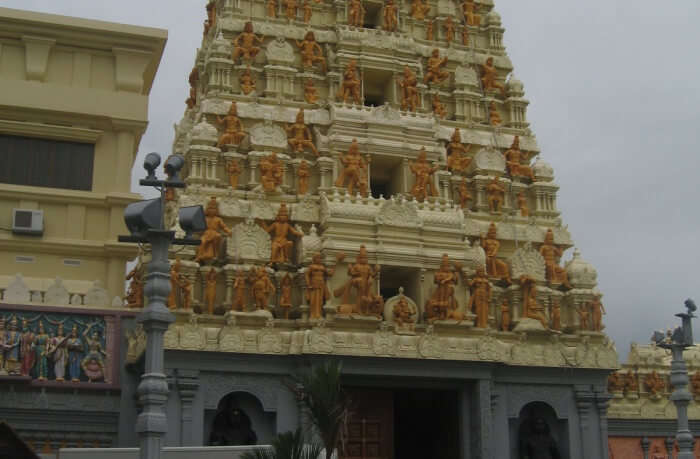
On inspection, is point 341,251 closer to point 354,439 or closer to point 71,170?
point 354,439

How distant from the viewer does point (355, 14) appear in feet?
107

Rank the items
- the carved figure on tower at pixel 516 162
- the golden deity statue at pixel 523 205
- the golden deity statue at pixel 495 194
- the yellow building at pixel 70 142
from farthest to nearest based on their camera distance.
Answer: the carved figure on tower at pixel 516 162 < the golden deity statue at pixel 523 205 < the golden deity statue at pixel 495 194 < the yellow building at pixel 70 142

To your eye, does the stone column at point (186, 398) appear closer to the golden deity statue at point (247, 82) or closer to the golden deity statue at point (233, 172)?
the golden deity statue at point (233, 172)

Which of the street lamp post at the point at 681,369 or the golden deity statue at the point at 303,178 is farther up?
the golden deity statue at the point at 303,178

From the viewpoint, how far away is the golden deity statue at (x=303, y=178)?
2930 cm

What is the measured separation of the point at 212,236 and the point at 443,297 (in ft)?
22.7

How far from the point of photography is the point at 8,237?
26.8 m

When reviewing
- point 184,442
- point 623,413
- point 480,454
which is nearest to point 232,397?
point 184,442

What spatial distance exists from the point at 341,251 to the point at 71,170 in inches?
330

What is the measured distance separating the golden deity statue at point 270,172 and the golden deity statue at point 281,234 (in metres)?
0.80

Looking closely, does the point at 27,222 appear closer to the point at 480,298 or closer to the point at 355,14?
the point at 355,14

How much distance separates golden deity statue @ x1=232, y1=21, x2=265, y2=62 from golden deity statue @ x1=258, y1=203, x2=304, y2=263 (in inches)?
221

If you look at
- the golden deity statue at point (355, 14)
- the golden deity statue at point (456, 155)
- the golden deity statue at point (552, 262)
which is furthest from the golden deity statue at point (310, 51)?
the golden deity statue at point (552, 262)

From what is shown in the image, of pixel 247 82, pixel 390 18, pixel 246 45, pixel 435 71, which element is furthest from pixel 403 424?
pixel 390 18
